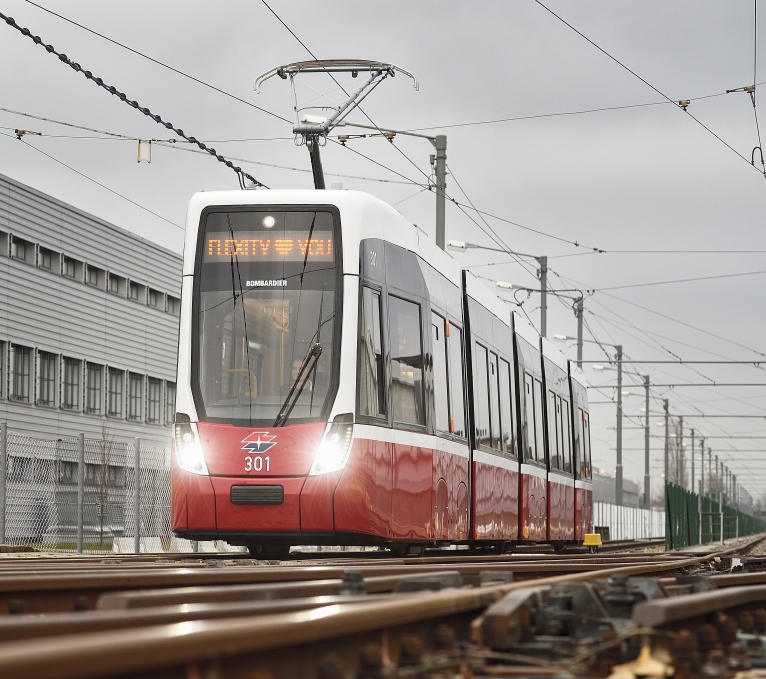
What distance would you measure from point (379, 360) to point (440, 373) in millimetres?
1563

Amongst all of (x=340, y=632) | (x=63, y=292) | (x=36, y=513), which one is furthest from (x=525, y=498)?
(x=63, y=292)

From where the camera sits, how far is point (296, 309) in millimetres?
10945

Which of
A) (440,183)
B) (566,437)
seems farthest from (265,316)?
(566,437)

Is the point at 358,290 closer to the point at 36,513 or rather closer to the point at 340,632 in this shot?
the point at 340,632

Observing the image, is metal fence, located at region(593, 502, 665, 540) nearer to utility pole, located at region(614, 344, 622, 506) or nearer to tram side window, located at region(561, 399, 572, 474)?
utility pole, located at region(614, 344, 622, 506)

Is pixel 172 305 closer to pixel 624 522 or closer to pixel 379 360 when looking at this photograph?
pixel 624 522

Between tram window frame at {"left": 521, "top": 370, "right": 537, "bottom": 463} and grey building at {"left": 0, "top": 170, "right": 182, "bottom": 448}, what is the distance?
73.3 ft

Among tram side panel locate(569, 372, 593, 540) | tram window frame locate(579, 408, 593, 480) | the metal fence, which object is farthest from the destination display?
the metal fence

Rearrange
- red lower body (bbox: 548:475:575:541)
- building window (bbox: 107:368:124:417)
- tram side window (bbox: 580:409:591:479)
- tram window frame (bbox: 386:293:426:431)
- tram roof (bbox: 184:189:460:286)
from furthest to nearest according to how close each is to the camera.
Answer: building window (bbox: 107:368:124:417) < tram side window (bbox: 580:409:591:479) < red lower body (bbox: 548:475:575:541) < tram window frame (bbox: 386:293:426:431) < tram roof (bbox: 184:189:460:286)

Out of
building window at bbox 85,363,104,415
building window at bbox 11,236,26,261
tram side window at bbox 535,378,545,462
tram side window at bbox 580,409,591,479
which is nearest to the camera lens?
tram side window at bbox 535,378,545,462

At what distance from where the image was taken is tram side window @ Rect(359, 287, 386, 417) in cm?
1076

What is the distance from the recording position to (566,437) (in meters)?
22.0

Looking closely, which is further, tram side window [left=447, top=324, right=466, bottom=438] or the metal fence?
the metal fence

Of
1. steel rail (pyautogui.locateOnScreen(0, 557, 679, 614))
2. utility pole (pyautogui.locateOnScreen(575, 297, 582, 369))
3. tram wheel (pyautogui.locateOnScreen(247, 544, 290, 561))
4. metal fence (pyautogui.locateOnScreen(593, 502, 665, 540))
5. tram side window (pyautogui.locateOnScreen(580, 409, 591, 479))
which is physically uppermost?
utility pole (pyautogui.locateOnScreen(575, 297, 582, 369))
